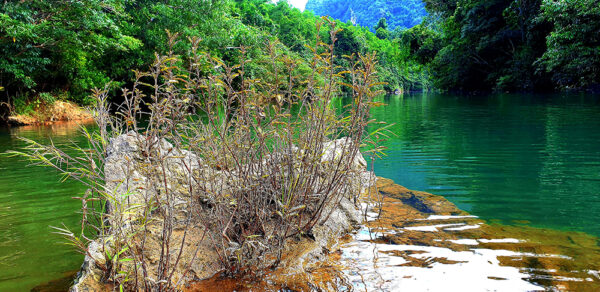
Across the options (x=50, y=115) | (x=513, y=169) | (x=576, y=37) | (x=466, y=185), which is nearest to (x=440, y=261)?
(x=466, y=185)

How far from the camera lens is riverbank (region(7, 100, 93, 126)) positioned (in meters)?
15.1

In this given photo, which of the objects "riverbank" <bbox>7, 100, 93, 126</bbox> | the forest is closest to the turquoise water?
the forest

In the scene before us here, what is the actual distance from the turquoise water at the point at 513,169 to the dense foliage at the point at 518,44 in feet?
33.4

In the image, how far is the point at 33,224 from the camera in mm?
3938

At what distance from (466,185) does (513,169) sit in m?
1.37

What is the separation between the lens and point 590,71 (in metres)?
20.9

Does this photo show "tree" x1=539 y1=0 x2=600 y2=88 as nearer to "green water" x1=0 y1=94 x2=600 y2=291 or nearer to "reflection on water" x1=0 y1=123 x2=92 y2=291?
"green water" x1=0 y1=94 x2=600 y2=291

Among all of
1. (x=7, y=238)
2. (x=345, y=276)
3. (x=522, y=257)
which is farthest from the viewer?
(x=7, y=238)

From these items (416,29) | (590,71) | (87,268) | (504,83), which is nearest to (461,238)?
(87,268)

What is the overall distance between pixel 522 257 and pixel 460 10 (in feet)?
112

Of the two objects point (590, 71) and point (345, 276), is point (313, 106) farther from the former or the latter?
point (590, 71)

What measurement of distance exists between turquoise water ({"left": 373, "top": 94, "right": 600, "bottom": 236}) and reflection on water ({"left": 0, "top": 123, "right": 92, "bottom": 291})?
4.35 meters

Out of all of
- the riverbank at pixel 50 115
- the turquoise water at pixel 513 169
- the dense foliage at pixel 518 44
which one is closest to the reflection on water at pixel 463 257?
the turquoise water at pixel 513 169

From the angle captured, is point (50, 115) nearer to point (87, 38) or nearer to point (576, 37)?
point (87, 38)
